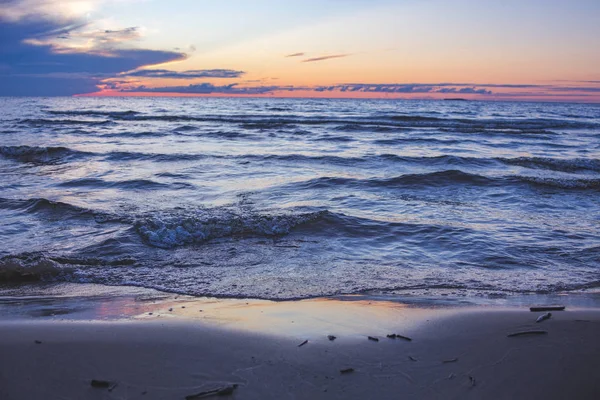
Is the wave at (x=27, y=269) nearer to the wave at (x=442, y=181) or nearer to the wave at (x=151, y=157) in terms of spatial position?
the wave at (x=442, y=181)

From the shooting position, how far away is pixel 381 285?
5.29 metres

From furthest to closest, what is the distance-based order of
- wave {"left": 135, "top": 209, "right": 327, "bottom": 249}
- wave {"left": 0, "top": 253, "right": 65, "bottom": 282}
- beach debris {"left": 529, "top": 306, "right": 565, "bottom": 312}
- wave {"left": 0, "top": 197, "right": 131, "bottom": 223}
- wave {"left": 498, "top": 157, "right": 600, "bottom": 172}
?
wave {"left": 498, "top": 157, "right": 600, "bottom": 172} → wave {"left": 0, "top": 197, "right": 131, "bottom": 223} → wave {"left": 135, "top": 209, "right": 327, "bottom": 249} → wave {"left": 0, "top": 253, "right": 65, "bottom": 282} → beach debris {"left": 529, "top": 306, "right": 565, "bottom": 312}

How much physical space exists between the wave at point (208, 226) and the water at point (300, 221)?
0.10ft

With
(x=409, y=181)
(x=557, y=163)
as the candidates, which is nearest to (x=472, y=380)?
(x=409, y=181)

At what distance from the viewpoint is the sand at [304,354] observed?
9.85 ft

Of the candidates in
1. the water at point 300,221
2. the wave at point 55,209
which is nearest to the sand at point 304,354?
the water at point 300,221

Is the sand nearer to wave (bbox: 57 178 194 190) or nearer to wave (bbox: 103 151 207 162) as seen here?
wave (bbox: 57 178 194 190)

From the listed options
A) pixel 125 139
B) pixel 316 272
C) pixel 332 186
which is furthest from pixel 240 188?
pixel 125 139

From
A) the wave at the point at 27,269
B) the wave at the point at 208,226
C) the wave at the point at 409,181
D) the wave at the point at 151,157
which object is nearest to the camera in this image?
the wave at the point at 27,269

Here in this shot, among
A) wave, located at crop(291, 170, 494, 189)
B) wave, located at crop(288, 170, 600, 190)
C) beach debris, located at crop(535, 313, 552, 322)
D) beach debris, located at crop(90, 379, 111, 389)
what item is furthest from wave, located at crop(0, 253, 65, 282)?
wave, located at crop(291, 170, 494, 189)

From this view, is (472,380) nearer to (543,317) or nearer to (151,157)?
(543,317)

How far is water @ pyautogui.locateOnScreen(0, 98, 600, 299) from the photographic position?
18.5 feet

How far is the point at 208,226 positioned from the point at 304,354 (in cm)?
451

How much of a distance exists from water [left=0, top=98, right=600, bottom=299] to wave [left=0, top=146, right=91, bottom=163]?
123mm
